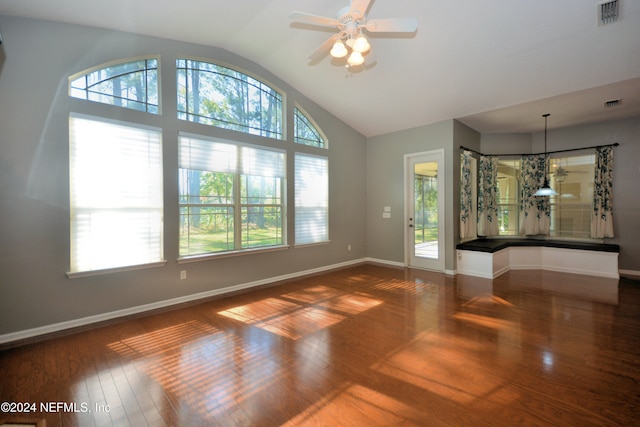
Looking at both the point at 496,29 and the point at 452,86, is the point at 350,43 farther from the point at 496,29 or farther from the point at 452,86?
the point at 452,86

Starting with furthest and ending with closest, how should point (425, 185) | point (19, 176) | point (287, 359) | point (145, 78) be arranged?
1. point (425, 185)
2. point (145, 78)
3. point (19, 176)
4. point (287, 359)

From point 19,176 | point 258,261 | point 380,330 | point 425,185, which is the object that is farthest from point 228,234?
point 425,185

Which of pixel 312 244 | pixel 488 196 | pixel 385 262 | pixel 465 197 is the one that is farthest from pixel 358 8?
pixel 488 196

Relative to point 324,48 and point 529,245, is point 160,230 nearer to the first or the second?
point 324,48

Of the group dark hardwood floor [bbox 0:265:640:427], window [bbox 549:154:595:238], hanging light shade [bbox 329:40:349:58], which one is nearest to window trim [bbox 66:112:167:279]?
dark hardwood floor [bbox 0:265:640:427]

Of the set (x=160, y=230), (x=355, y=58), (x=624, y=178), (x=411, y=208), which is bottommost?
(x=160, y=230)

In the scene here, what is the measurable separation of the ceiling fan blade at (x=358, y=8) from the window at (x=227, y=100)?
7.96ft

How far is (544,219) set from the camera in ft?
18.8

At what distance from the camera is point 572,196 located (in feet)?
18.2

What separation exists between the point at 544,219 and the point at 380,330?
5.03 meters

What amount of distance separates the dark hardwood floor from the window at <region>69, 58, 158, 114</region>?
252 cm

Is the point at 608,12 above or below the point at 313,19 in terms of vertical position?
above

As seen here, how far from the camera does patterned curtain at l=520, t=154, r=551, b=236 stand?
5738 millimetres

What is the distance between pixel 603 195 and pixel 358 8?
5740 mm
